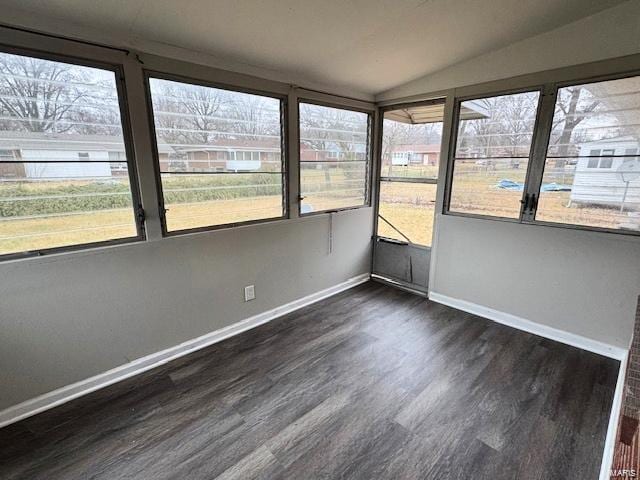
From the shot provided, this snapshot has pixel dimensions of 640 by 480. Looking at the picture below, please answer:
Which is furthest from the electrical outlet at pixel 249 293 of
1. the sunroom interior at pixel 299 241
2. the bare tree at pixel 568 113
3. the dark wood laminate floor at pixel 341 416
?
the bare tree at pixel 568 113

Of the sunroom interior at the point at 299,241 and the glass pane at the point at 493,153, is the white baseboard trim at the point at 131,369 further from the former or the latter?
the glass pane at the point at 493,153

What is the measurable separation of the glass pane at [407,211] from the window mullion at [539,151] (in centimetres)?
84

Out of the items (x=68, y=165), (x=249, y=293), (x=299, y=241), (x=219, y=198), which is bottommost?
(x=249, y=293)

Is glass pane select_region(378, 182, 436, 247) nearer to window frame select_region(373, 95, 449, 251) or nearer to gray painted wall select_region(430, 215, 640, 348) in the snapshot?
window frame select_region(373, 95, 449, 251)

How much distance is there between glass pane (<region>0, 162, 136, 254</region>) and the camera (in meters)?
1.64

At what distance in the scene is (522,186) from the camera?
261 centimetres

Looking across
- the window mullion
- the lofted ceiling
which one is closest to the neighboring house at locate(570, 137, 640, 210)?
the window mullion

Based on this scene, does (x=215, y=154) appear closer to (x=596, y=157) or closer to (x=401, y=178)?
(x=401, y=178)

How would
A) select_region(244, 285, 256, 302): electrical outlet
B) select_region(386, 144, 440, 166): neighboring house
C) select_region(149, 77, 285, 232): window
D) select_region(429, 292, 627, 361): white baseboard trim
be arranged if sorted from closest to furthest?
select_region(149, 77, 285, 232): window → select_region(429, 292, 627, 361): white baseboard trim → select_region(244, 285, 256, 302): electrical outlet → select_region(386, 144, 440, 166): neighboring house

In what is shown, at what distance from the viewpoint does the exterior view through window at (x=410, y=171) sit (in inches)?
125

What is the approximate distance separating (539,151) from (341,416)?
249cm

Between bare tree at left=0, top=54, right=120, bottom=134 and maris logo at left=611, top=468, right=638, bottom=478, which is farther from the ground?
bare tree at left=0, top=54, right=120, bottom=134

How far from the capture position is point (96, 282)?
6.34ft

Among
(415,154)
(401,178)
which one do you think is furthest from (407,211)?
(415,154)
